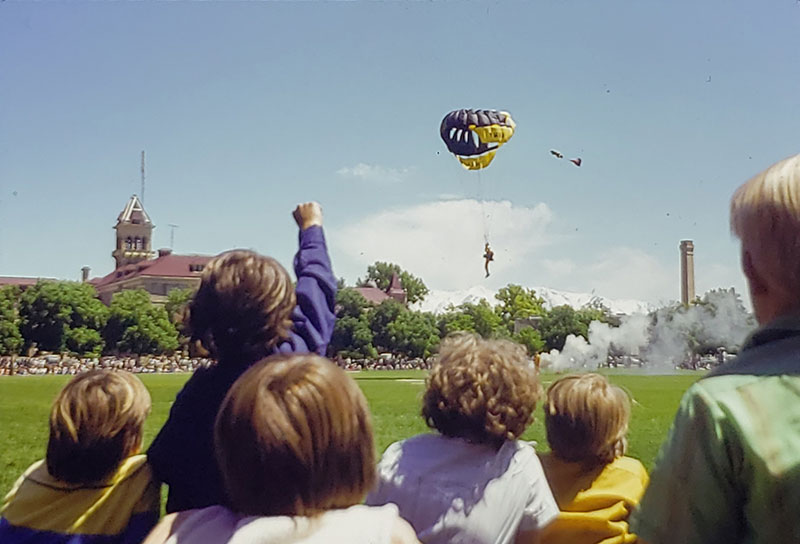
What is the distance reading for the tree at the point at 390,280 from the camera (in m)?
146

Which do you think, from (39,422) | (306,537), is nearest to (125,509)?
(306,537)

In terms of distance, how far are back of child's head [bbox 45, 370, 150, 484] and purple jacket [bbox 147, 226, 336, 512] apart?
0.16 meters

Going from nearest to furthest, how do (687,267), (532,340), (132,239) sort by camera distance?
(532,340), (687,267), (132,239)

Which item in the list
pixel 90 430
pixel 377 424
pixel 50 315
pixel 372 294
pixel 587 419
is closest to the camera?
pixel 90 430

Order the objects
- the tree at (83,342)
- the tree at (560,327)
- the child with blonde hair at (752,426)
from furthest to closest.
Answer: the tree at (560,327)
the tree at (83,342)
the child with blonde hair at (752,426)

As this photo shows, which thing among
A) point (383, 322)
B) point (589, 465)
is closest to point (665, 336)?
point (383, 322)

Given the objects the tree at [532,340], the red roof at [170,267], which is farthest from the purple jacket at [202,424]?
the red roof at [170,267]

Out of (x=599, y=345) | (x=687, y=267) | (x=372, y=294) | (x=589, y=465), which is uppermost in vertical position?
(x=687, y=267)

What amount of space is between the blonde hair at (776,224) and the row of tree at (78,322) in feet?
277

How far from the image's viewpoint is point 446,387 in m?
3.57

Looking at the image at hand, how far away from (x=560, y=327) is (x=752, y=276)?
102 m

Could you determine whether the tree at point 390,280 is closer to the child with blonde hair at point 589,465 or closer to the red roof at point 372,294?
the red roof at point 372,294

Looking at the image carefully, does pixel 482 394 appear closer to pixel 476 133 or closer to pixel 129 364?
pixel 476 133

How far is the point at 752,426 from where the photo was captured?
1818 millimetres
